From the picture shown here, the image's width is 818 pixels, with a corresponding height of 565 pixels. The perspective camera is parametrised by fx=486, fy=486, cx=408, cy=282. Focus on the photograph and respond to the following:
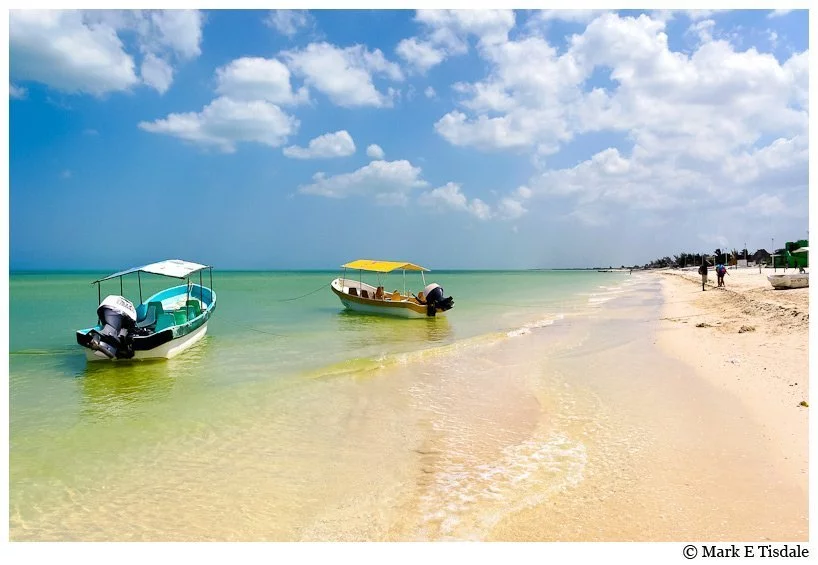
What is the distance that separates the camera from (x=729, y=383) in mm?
8617

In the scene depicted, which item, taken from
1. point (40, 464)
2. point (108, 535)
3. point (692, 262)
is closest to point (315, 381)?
point (40, 464)

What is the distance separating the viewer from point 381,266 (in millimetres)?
25688

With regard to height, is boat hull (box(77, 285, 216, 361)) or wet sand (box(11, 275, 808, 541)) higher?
boat hull (box(77, 285, 216, 361))

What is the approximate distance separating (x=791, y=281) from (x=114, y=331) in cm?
2578

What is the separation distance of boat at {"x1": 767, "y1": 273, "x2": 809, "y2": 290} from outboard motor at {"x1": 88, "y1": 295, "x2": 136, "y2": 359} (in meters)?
25.3

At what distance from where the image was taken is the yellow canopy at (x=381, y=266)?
2452 cm

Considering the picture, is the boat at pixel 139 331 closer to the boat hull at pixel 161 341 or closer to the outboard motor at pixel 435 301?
the boat hull at pixel 161 341

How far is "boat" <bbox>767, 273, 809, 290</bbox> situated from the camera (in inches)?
821

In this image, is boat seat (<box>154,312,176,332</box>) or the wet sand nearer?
the wet sand

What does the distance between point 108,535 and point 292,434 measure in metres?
2.81

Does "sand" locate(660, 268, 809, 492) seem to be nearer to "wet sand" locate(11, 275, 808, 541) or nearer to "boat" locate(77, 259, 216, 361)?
"wet sand" locate(11, 275, 808, 541)

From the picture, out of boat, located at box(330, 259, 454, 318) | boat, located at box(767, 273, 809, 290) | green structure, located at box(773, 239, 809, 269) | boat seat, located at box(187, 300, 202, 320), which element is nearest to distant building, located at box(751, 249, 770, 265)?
green structure, located at box(773, 239, 809, 269)

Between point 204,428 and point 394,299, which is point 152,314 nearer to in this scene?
point 204,428
